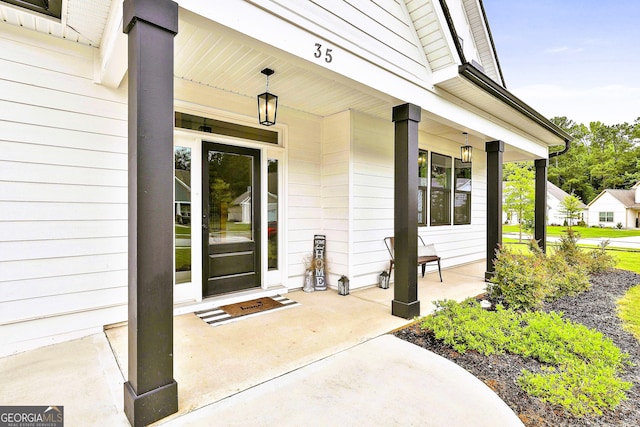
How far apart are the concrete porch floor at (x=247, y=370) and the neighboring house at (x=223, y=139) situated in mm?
536

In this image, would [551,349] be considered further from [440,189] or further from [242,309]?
[440,189]

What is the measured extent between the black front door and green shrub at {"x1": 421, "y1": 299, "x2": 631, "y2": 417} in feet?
8.25

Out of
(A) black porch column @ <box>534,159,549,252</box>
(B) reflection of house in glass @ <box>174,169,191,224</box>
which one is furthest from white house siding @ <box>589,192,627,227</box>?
(B) reflection of house in glass @ <box>174,169,191,224</box>

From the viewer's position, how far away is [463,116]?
4.36 m

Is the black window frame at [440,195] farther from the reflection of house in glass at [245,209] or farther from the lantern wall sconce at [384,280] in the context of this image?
the reflection of house in glass at [245,209]

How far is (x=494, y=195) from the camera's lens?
543 cm

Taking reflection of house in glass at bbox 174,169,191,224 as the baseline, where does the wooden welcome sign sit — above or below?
below

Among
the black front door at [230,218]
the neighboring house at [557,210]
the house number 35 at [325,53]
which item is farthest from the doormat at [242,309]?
the neighboring house at [557,210]

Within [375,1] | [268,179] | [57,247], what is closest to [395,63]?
[375,1]

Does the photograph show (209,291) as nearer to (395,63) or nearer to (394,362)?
(394,362)

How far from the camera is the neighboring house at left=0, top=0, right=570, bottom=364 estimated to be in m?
2.54

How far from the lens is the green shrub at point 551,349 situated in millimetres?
2035

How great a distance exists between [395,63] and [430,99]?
78 centimetres

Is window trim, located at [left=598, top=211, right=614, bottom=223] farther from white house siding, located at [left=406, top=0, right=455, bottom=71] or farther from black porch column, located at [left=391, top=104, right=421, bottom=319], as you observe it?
black porch column, located at [left=391, top=104, right=421, bottom=319]
